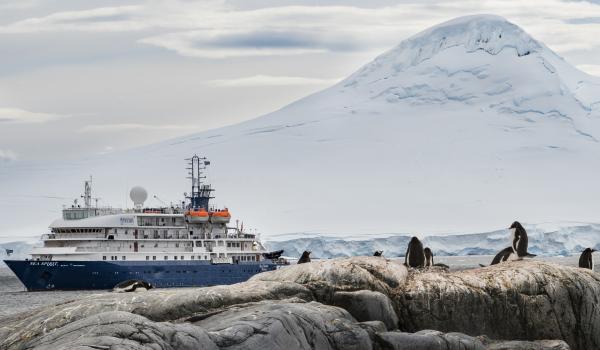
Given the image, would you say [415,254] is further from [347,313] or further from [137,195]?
[137,195]

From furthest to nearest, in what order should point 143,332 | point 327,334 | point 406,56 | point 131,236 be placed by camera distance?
point 406,56, point 131,236, point 327,334, point 143,332

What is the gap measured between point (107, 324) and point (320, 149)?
142 metres

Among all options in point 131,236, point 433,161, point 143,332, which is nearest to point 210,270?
point 131,236

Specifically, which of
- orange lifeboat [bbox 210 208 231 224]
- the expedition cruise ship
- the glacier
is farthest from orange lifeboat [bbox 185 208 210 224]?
the glacier

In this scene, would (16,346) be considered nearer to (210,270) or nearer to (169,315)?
(169,315)

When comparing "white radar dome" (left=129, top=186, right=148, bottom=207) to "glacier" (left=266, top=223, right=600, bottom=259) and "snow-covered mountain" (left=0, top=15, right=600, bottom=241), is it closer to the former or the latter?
"glacier" (left=266, top=223, right=600, bottom=259)

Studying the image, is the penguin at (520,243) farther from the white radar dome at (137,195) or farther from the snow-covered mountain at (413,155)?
the snow-covered mountain at (413,155)

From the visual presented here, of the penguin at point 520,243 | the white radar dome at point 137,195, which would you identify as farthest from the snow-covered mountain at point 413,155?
the penguin at point 520,243

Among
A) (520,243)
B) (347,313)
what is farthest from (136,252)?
(347,313)

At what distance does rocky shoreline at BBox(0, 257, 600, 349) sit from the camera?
13078mm

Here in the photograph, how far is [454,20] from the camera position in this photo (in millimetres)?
155625

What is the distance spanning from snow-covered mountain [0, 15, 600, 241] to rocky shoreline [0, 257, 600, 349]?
107m

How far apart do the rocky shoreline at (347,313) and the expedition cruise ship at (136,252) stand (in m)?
56.5

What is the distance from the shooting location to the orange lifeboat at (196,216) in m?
79.1
